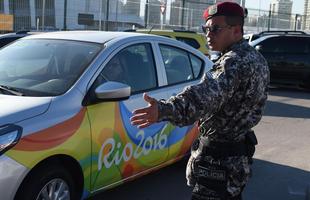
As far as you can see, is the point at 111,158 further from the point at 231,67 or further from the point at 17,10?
the point at 17,10

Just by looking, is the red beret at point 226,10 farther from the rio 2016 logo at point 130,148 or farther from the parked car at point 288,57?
the parked car at point 288,57

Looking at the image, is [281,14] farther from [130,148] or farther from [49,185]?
[49,185]

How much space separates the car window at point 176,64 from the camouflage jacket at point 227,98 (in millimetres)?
2570

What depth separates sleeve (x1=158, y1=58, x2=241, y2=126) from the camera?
7.92 feet

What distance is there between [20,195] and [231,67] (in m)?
1.84

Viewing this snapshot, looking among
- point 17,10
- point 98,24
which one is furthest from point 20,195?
point 98,24

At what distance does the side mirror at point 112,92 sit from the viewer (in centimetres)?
407

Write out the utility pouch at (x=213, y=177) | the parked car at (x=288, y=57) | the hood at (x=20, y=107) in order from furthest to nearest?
the parked car at (x=288, y=57) → the hood at (x=20, y=107) → the utility pouch at (x=213, y=177)

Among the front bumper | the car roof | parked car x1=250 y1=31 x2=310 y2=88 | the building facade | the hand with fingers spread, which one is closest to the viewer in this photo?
the hand with fingers spread

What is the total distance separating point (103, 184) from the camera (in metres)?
4.34

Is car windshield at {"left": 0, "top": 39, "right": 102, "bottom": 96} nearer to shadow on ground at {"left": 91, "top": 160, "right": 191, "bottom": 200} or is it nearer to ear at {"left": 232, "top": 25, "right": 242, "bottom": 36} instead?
shadow on ground at {"left": 91, "top": 160, "right": 191, "bottom": 200}

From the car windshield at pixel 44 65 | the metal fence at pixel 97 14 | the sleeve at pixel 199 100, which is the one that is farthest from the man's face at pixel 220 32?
the metal fence at pixel 97 14

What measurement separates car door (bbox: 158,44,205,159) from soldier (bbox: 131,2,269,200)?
2322 mm

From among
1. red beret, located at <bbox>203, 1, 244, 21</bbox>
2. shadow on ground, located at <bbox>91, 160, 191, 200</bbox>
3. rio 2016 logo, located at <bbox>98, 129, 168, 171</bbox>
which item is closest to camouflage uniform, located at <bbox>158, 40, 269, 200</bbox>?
red beret, located at <bbox>203, 1, 244, 21</bbox>
